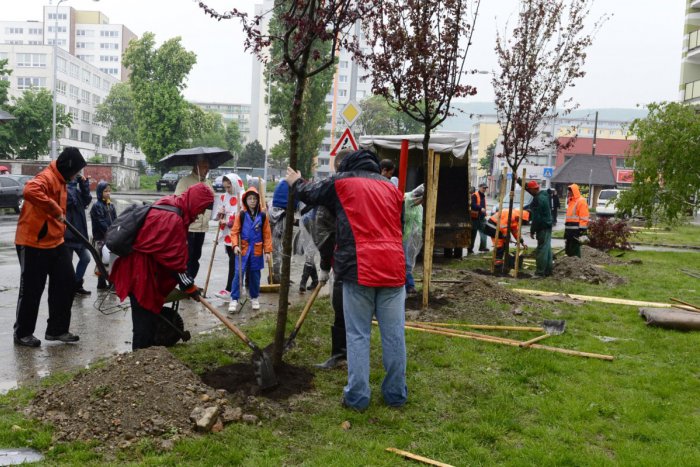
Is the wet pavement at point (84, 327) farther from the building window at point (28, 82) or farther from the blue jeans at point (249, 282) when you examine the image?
the building window at point (28, 82)

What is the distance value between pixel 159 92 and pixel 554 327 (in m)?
51.0

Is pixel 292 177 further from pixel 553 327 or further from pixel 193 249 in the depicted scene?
A: pixel 193 249

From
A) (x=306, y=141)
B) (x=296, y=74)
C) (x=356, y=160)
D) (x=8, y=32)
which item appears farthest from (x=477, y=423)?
(x=8, y=32)

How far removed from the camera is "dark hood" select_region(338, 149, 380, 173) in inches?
191

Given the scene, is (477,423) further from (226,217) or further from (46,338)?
(226,217)

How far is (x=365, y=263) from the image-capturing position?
456 centimetres

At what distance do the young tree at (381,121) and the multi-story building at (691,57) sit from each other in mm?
35244

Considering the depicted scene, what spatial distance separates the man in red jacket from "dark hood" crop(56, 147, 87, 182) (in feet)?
9.56

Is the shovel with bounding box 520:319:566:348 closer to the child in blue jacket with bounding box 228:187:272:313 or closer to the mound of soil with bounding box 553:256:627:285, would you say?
the child in blue jacket with bounding box 228:187:272:313

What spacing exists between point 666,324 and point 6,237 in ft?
52.2

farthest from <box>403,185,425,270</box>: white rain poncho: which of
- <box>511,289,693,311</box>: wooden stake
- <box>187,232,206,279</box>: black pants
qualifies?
<box>187,232,206,279</box>: black pants

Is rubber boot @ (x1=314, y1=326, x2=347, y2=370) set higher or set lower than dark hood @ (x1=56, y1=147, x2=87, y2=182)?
lower

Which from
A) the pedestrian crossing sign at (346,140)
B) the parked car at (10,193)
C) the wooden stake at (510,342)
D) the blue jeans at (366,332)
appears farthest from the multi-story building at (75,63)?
the blue jeans at (366,332)

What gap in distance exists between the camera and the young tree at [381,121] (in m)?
74.5
